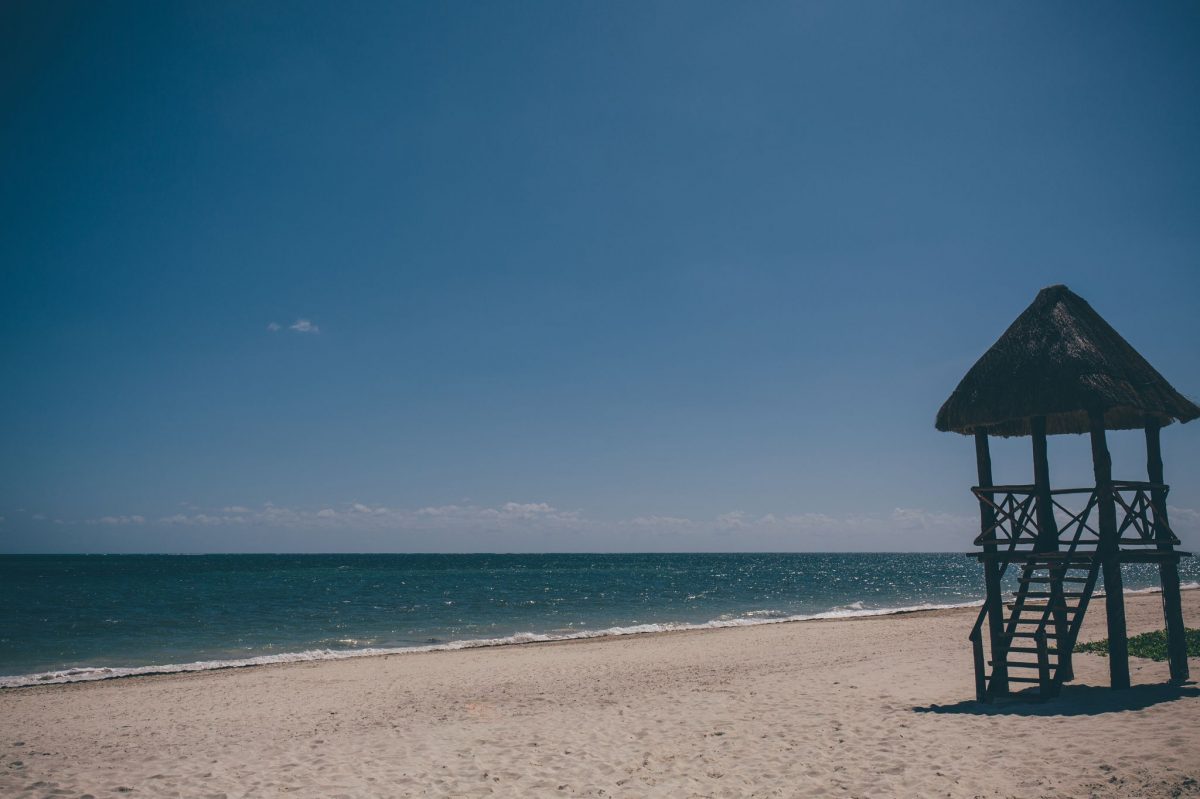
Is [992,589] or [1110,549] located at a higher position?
[1110,549]

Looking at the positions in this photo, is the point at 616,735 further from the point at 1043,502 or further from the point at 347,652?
the point at 347,652

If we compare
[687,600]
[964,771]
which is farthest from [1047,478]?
[687,600]

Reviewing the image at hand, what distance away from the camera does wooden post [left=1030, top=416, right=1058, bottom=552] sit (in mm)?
11703

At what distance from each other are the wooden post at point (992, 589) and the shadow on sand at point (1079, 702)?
1.23 ft

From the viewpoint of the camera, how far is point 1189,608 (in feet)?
92.5

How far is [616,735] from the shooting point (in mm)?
10242

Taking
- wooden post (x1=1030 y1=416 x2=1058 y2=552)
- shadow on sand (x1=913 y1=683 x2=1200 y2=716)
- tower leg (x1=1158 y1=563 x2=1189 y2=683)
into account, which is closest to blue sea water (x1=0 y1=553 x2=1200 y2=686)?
shadow on sand (x1=913 y1=683 x2=1200 y2=716)

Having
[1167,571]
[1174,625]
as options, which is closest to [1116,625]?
[1174,625]

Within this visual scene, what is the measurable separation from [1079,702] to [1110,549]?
7.84 feet

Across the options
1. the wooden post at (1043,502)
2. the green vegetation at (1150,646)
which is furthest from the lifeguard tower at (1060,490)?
the green vegetation at (1150,646)

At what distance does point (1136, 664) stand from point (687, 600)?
114ft

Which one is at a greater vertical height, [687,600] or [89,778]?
[89,778]

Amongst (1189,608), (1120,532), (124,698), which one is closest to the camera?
(1120,532)

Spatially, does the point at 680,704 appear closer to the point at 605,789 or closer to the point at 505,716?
the point at 505,716
